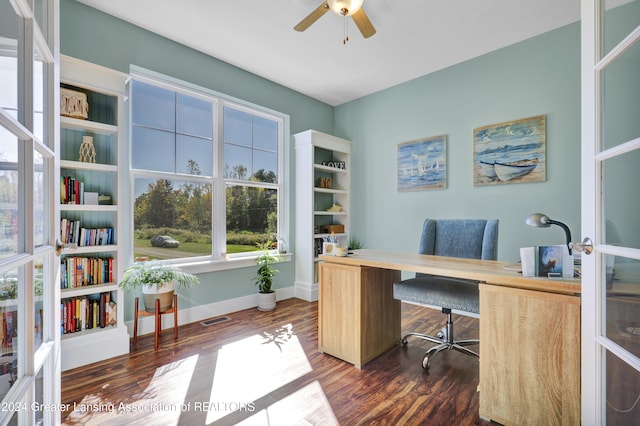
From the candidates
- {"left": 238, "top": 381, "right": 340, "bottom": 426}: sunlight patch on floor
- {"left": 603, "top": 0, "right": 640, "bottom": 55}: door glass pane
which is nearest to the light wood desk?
{"left": 238, "top": 381, "right": 340, "bottom": 426}: sunlight patch on floor

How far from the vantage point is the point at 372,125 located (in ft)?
13.6

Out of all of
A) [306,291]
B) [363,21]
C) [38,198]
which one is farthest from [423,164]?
[38,198]

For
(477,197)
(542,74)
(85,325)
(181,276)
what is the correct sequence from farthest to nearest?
(477,197), (542,74), (181,276), (85,325)

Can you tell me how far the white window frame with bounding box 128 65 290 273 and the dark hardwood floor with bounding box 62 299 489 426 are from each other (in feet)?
2.66

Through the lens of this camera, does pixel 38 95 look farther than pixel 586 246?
No

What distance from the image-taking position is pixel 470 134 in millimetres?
3271

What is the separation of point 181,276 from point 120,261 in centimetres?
50

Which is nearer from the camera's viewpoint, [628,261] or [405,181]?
[628,261]

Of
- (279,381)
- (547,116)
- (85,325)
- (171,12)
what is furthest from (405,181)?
(85,325)

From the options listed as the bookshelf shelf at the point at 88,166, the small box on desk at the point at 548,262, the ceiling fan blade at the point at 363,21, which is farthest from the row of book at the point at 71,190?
the small box on desk at the point at 548,262

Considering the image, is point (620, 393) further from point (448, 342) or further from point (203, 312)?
point (203, 312)

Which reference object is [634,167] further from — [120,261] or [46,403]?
[120,261]

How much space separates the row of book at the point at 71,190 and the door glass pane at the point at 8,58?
168cm

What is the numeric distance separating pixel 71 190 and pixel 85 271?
0.63 metres
